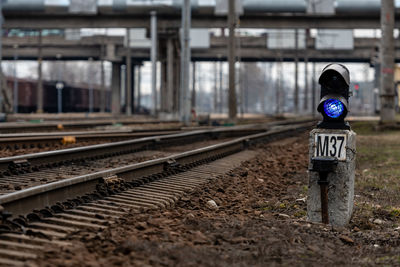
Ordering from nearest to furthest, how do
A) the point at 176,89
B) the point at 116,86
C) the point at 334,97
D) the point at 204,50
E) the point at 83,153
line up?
1. the point at 334,97
2. the point at 83,153
3. the point at 176,89
4. the point at 204,50
5. the point at 116,86

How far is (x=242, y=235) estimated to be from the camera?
15.9 feet

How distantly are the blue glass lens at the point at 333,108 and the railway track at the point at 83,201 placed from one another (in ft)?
6.36

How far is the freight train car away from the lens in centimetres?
6031

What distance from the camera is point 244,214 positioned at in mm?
6062

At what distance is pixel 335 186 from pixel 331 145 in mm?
428

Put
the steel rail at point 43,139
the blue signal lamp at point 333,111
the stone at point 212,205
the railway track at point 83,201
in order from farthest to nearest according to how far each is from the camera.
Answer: the steel rail at point 43,139
the stone at point 212,205
the blue signal lamp at point 333,111
the railway track at point 83,201

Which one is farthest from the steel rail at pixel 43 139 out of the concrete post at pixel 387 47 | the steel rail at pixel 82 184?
the concrete post at pixel 387 47

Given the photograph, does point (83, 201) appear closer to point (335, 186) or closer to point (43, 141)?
point (335, 186)

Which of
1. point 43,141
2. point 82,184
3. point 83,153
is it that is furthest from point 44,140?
point 82,184

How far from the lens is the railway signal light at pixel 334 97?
5.64 metres

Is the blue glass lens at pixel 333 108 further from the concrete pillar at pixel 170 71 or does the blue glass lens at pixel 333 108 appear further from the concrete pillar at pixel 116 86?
the concrete pillar at pixel 116 86

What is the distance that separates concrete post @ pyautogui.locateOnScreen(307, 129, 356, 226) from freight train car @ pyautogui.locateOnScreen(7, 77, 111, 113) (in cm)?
5286

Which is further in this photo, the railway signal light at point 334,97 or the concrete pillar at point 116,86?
the concrete pillar at point 116,86

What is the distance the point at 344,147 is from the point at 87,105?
69.9m
